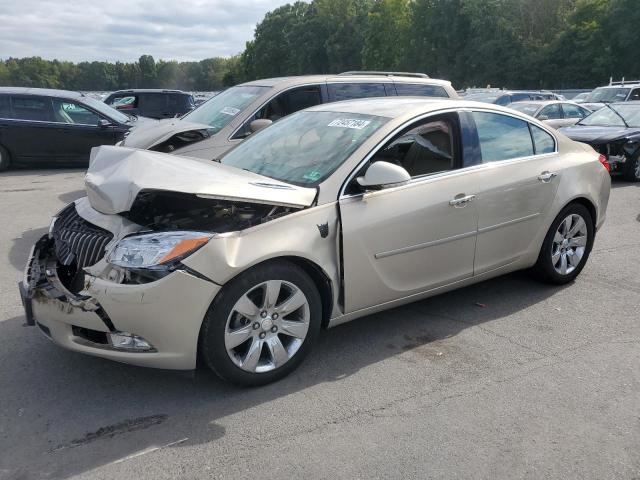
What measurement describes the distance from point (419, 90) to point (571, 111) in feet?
33.7

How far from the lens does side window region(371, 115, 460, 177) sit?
4285mm

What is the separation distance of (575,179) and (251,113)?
3.79 m

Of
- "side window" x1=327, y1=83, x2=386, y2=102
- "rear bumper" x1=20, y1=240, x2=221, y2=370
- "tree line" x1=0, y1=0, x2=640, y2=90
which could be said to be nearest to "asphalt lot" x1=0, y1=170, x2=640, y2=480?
"rear bumper" x1=20, y1=240, x2=221, y2=370

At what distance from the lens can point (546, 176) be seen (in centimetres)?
493

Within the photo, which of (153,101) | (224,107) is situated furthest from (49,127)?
(224,107)

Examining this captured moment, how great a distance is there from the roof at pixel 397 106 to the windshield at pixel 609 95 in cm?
1766

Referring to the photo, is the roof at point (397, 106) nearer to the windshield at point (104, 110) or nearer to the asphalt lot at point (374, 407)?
the asphalt lot at point (374, 407)

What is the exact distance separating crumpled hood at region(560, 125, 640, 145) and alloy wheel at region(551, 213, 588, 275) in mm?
6272

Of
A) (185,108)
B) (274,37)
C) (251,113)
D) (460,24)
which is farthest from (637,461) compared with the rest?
(274,37)

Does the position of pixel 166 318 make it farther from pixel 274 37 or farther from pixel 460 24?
pixel 274 37

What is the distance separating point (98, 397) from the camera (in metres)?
3.44

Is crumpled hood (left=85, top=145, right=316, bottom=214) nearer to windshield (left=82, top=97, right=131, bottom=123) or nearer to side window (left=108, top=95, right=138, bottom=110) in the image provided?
windshield (left=82, top=97, right=131, bottom=123)

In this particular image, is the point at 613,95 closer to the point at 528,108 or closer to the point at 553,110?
the point at 553,110

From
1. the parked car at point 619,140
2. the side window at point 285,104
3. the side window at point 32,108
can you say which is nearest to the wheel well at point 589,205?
the side window at point 285,104
